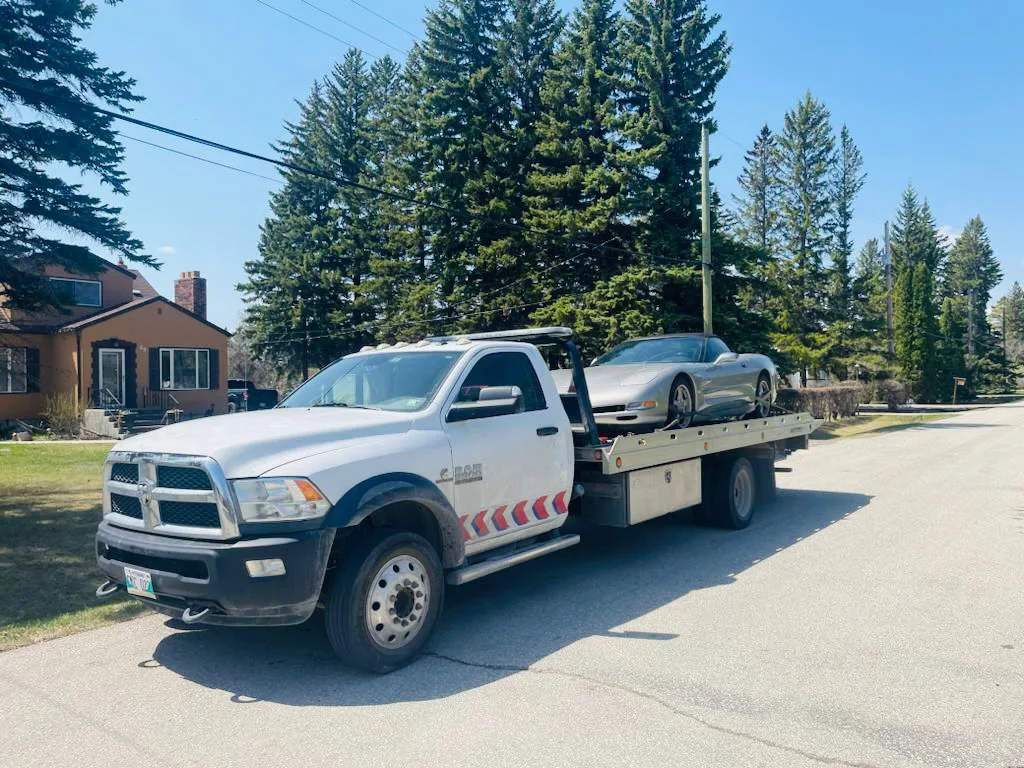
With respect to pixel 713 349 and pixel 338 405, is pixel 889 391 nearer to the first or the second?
pixel 713 349

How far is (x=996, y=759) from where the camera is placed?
11.8 feet

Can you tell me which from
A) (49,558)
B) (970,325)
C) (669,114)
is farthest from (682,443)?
(970,325)

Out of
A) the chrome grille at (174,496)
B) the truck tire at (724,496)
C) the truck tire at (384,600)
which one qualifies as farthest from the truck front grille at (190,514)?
the truck tire at (724,496)

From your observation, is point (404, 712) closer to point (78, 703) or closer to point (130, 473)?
point (78, 703)

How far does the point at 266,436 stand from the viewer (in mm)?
4680

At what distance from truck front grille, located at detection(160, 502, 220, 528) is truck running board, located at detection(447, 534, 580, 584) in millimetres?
1639

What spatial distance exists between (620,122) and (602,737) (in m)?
26.1

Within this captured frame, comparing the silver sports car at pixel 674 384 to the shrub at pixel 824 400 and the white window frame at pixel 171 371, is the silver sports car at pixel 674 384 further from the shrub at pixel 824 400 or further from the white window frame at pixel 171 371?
the white window frame at pixel 171 371

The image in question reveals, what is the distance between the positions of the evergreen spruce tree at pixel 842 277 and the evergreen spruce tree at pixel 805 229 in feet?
1.79

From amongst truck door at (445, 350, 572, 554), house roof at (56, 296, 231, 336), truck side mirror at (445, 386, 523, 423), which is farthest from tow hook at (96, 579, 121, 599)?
house roof at (56, 296, 231, 336)

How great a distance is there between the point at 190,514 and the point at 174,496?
0.15 m

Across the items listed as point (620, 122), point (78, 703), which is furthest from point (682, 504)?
point (620, 122)

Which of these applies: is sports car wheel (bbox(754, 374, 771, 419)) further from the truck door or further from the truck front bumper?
the truck front bumper

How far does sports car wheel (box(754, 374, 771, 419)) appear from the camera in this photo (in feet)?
34.4
